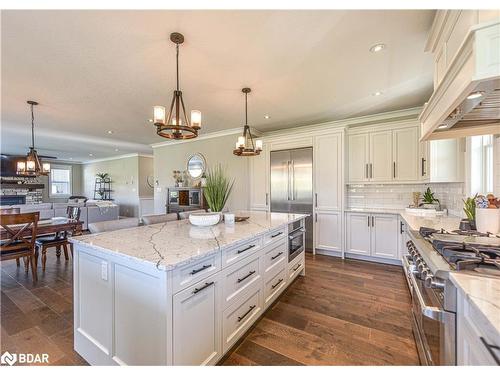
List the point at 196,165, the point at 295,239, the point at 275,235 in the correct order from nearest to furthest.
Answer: the point at 275,235, the point at 295,239, the point at 196,165

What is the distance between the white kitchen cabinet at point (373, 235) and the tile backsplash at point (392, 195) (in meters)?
0.58

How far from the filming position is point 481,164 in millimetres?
2189

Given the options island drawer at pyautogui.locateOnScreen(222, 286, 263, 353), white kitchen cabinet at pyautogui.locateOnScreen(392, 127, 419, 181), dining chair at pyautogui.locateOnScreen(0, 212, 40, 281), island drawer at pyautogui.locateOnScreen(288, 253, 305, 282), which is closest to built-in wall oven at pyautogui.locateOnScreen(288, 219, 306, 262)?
island drawer at pyautogui.locateOnScreen(288, 253, 305, 282)

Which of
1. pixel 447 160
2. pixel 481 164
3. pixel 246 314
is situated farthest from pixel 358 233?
pixel 246 314

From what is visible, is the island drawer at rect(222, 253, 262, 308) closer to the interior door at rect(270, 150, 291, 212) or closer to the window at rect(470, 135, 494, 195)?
the window at rect(470, 135, 494, 195)

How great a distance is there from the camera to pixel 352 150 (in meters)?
4.08

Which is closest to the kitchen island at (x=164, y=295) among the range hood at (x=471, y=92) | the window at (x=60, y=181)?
the range hood at (x=471, y=92)

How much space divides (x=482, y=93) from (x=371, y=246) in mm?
3084

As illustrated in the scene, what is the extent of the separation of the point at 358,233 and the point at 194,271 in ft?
10.9

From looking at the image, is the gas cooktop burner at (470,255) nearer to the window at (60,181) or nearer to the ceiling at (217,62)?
the ceiling at (217,62)

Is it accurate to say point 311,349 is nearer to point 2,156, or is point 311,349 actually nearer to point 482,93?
point 482,93

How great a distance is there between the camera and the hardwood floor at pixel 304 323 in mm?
1650

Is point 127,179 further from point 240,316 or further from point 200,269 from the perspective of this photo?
point 200,269

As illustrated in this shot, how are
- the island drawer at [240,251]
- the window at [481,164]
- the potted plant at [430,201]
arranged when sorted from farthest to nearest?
the potted plant at [430,201] → the window at [481,164] → the island drawer at [240,251]
